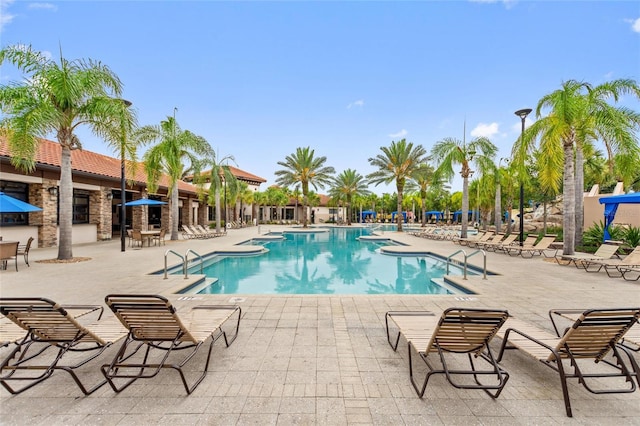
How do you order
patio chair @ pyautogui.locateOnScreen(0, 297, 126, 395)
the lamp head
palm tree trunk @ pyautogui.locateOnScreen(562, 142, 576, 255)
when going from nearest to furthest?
patio chair @ pyautogui.locateOnScreen(0, 297, 126, 395) → palm tree trunk @ pyautogui.locateOnScreen(562, 142, 576, 255) → the lamp head

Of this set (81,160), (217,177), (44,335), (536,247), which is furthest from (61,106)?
(536,247)

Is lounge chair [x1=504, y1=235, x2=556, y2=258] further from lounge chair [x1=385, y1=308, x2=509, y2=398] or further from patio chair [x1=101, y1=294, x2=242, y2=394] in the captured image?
patio chair [x1=101, y1=294, x2=242, y2=394]

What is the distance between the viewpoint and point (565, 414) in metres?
2.65

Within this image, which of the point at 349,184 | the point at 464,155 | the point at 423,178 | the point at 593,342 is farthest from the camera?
the point at 349,184

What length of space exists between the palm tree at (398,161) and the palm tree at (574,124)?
15.6 meters

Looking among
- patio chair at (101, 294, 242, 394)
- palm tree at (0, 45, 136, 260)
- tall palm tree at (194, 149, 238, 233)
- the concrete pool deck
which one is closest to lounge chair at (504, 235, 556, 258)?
the concrete pool deck

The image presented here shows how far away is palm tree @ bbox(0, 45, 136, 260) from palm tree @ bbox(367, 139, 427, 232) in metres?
21.7

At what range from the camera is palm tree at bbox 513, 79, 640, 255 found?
10.6 meters

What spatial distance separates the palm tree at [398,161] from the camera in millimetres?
27344

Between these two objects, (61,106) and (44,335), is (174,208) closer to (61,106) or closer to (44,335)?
(61,106)

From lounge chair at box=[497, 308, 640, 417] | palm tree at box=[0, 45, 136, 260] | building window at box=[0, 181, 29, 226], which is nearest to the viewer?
lounge chair at box=[497, 308, 640, 417]

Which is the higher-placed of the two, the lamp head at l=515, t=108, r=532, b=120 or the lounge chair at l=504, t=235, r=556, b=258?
the lamp head at l=515, t=108, r=532, b=120

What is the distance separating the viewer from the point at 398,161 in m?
27.7

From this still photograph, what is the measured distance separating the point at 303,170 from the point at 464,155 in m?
17.2
